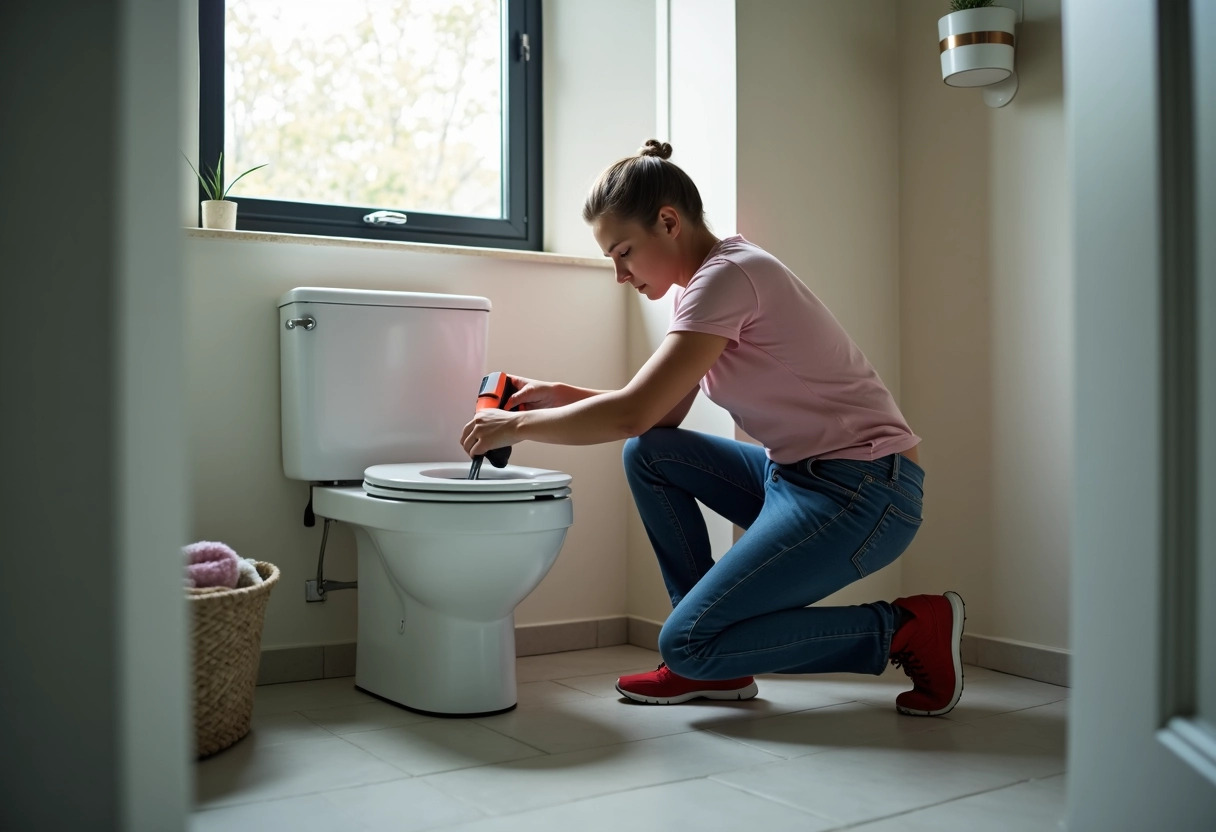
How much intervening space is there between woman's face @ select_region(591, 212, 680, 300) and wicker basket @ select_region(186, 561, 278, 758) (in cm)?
82

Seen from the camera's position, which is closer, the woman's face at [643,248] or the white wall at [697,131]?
the woman's face at [643,248]

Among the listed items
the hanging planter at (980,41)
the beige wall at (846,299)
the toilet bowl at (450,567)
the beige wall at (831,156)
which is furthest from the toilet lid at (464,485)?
the hanging planter at (980,41)

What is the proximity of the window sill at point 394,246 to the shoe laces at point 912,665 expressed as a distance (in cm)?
116

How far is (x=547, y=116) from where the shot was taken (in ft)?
9.18

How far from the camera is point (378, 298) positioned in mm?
2174

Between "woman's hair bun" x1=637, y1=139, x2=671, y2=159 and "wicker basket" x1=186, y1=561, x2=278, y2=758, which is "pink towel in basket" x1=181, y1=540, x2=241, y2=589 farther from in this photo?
"woman's hair bun" x1=637, y1=139, x2=671, y2=159

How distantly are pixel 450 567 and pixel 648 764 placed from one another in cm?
48

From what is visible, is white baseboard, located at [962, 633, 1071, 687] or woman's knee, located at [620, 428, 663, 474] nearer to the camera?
woman's knee, located at [620, 428, 663, 474]

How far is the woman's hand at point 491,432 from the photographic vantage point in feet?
6.07

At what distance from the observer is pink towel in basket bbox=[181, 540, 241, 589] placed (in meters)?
1.72

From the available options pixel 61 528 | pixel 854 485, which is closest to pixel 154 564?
pixel 61 528

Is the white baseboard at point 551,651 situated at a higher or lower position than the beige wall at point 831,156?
lower

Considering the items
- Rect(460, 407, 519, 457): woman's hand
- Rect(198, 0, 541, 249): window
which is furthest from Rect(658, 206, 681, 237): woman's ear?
Rect(198, 0, 541, 249): window

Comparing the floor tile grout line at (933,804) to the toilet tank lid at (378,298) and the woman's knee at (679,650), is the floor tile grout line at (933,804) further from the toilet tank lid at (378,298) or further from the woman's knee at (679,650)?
the toilet tank lid at (378,298)
